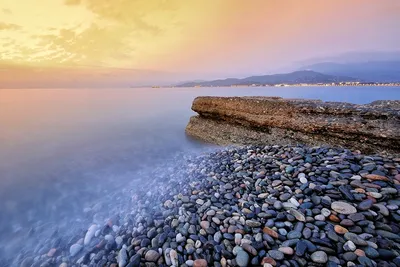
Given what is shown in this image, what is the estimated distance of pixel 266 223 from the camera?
123 inches

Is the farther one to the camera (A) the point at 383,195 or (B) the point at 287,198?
(B) the point at 287,198

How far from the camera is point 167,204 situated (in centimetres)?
412

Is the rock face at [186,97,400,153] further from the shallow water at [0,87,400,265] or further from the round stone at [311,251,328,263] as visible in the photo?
the round stone at [311,251,328,263]

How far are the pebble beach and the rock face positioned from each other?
245 cm

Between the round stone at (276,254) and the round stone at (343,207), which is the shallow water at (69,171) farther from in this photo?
the round stone at (343,207)

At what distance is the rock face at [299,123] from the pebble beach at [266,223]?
2.45m

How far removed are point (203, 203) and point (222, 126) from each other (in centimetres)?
686

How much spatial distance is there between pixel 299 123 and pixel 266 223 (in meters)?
5.49

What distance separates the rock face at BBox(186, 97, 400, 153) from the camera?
611cm

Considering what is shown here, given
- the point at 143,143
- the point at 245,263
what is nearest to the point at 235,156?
the point at 245,263

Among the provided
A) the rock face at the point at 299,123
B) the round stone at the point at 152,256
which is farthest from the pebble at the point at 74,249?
the rock face at the point at 299,123

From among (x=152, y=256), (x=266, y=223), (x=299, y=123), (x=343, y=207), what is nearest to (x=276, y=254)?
(x=266, y=223)

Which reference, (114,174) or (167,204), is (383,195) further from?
(114,174)

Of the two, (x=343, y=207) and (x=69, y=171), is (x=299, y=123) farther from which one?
(x=69, y=171)
